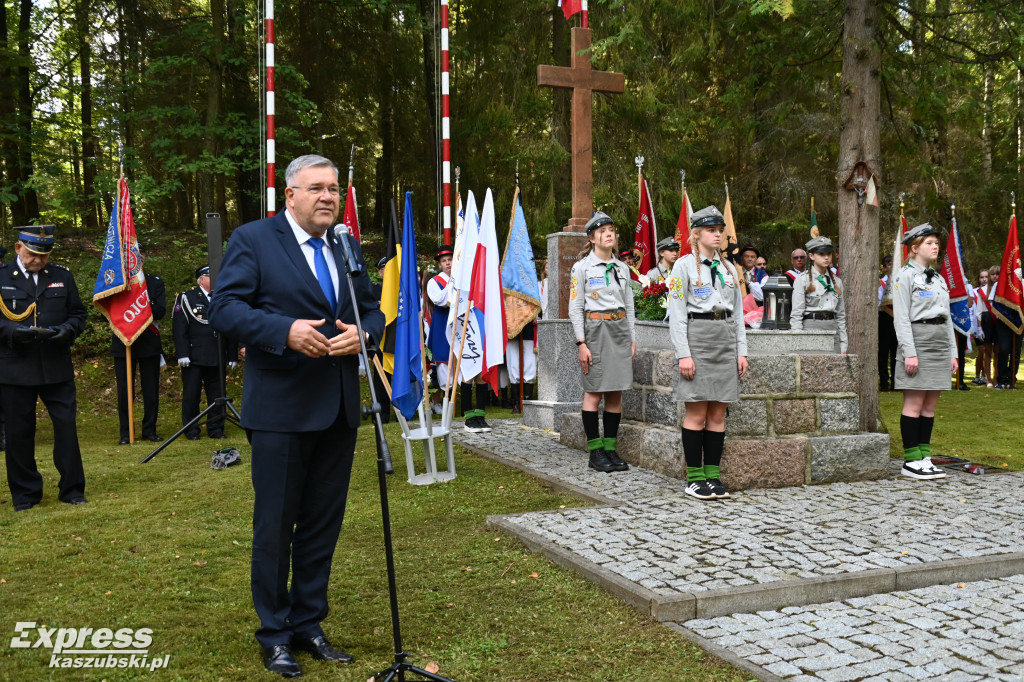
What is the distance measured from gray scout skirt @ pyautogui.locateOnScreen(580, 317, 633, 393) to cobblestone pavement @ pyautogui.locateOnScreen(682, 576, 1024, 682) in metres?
3.41

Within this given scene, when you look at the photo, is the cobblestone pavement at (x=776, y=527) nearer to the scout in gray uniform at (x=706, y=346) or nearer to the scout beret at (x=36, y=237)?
the scout in gray uniform at (x=706, y=346)

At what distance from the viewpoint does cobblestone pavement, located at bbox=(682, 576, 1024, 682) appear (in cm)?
352

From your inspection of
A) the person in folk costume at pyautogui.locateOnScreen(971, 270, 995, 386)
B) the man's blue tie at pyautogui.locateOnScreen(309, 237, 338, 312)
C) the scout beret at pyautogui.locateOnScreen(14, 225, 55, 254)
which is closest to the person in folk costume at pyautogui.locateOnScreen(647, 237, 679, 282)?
the scout beret at pyautogui.locateOnScreen(14, 225, 55, 254)

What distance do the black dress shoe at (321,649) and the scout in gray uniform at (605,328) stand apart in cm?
427

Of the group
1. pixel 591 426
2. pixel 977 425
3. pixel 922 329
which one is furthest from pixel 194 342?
pixel 977 425

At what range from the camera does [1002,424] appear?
35.4 ft

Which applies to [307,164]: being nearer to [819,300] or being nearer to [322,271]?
[322,271]

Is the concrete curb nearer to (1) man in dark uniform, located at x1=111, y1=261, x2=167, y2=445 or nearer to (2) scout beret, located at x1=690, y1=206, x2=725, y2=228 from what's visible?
(2) scout beret, located at x1=690, y1=206, x2=725, y2=228

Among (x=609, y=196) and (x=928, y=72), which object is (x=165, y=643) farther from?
(x=609, y=196)

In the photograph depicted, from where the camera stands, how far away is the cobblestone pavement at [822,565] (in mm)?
3719

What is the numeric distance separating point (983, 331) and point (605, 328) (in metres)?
11.5

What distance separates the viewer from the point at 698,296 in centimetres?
657

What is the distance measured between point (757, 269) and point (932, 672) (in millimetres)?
10458

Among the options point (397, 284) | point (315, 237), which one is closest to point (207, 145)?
point (397, 284)
